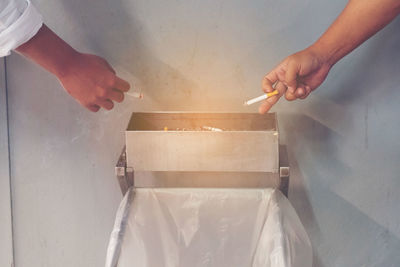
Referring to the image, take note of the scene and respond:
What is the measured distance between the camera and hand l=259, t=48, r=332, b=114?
37.9 inches

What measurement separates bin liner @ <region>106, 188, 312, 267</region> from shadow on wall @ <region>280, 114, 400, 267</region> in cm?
17

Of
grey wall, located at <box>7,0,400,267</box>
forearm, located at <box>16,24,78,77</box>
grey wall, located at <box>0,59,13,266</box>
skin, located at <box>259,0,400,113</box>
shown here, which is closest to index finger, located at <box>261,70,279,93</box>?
skin, located at <box>259,0,400,113</box>

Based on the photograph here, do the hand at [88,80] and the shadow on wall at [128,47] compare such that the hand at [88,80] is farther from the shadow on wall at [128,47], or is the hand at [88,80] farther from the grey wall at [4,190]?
the grey wall at [4,190]

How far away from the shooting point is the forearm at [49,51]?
918 millimetres

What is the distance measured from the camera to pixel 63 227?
4.25 ft

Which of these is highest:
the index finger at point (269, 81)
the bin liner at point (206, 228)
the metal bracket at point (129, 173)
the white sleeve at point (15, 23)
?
the white sleeve at point (15, 23)

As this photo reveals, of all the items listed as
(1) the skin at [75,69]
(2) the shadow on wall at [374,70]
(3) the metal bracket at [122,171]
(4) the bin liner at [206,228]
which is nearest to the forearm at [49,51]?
(1) the skin at [75,69]

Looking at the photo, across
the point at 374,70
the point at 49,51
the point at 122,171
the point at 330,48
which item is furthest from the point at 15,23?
the point at 374,70

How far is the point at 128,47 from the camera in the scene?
1.13 meters

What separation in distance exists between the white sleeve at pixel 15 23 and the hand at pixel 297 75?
1.58ft

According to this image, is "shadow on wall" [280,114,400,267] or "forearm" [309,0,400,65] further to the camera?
"shadow on wall" [280,114,400,267]

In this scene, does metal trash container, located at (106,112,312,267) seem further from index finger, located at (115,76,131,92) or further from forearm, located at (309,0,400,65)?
forearm, located at (309,0,400,65)

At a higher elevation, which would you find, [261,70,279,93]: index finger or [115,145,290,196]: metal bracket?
[261,70,279,93]: index finger

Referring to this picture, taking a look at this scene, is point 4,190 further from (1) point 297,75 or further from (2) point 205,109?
(1) point 297,75
